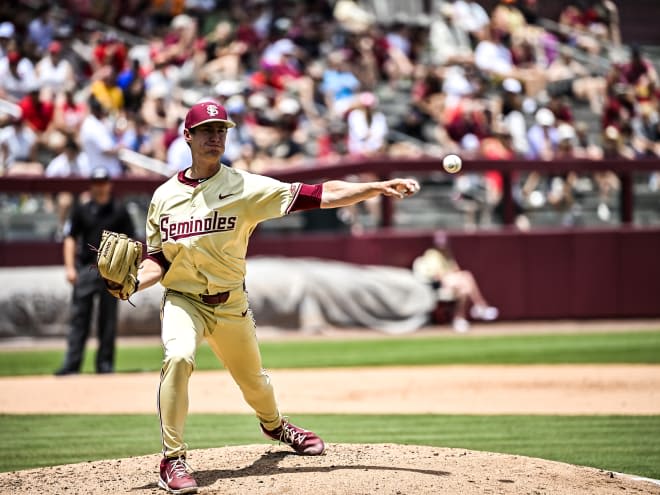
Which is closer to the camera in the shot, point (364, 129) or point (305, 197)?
point (305, 197)

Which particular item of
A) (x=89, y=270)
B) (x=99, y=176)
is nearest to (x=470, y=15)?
(x=99, y=176)

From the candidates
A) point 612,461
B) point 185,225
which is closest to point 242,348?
point 185,225

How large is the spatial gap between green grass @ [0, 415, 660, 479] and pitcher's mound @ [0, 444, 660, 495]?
784 millimetres

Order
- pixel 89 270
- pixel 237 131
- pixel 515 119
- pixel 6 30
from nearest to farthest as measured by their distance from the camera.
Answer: pixel 89 270 → pixel 237 131 → pixel 6 30 → pixel 515 119

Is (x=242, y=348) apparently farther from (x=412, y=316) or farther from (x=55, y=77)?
(x=55, y=77)

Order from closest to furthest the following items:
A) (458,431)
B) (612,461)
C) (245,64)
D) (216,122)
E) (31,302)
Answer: (216,122) → (612,461) → (458,431) → (31,302) → (245,64)

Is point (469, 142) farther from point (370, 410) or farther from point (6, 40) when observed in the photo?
point (370, 410)

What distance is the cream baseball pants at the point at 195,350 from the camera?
227 inches

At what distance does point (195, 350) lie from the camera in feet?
19.2

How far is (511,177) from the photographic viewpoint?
16875 mm

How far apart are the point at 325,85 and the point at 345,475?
14495 mm

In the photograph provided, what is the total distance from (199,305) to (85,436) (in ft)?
9.42

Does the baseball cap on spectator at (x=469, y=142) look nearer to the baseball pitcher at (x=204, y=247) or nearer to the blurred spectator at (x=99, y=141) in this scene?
the blurred spectator at (x=99, y=141)

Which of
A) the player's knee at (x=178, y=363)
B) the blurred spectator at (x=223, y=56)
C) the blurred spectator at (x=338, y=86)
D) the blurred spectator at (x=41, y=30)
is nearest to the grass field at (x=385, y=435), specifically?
the player's knee at (x=178, y=363)
